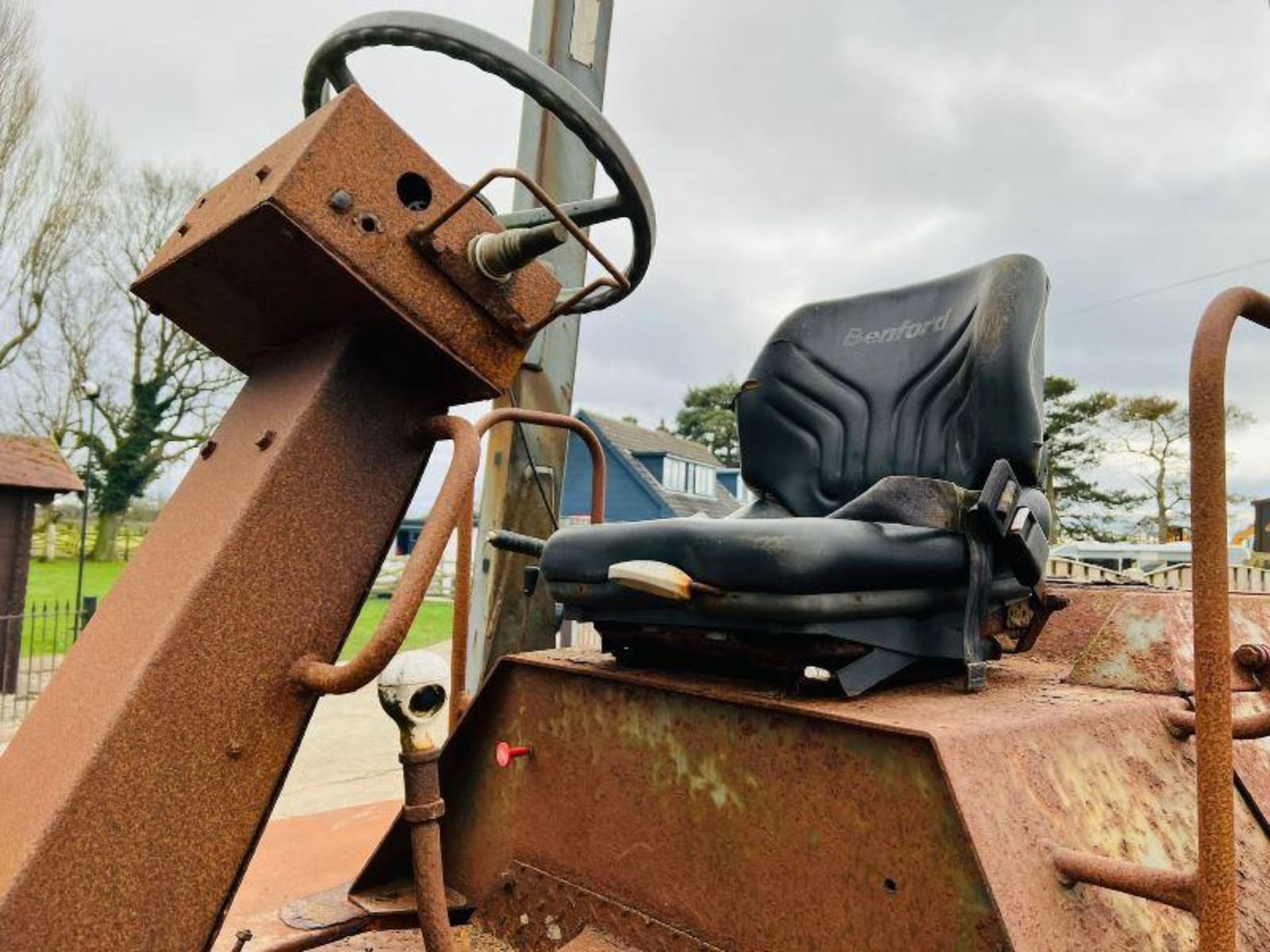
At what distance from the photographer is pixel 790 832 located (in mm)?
1156

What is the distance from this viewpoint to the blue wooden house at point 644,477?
20109 millimetres

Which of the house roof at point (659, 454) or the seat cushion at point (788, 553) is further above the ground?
the house roof at point (659, 454)

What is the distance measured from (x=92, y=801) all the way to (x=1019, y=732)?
3.52 feet

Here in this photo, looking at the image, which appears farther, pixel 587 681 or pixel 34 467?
pixel 34 467

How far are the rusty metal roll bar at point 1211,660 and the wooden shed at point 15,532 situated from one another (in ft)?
24.0

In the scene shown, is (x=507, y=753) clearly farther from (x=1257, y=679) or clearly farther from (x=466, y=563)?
(x=1257, y=679)

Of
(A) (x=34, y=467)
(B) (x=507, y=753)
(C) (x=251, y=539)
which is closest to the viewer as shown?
(C) (x=251, y=539)

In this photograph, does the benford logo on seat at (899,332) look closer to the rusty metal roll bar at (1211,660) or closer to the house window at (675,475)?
the rusty metal roll bar at (1211,660)

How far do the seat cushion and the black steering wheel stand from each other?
37cm

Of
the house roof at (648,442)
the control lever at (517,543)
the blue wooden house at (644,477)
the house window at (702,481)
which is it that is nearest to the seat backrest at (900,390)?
the control lever at (517,543)

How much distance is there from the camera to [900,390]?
6.00 ft

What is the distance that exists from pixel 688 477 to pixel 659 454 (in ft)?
5.19

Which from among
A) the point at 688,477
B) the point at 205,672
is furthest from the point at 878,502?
the point at 688,477

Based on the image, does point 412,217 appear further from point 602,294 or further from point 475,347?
point 602,294
